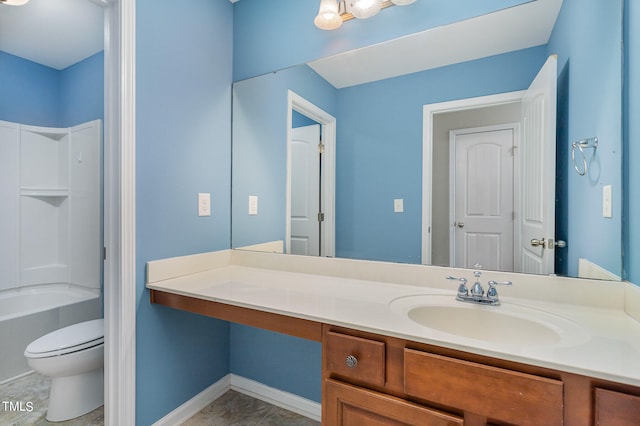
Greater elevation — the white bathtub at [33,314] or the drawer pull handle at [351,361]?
the drawer pull handle at [351,361]

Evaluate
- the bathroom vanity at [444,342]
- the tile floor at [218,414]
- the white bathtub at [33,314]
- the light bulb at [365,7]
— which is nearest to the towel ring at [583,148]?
the bathroom vanity at [444,342]

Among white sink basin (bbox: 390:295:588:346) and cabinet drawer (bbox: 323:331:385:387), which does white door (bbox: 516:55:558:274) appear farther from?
cabinet drawer (bbox: 323:331:385:387)

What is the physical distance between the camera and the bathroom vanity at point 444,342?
0.70 meters

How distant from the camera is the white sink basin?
0.97m

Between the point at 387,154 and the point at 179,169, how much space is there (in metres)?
1.06

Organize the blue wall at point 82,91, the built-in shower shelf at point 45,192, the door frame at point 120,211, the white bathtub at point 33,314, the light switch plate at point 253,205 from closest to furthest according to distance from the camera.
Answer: the door frame at point 120,211, the light switch plate at point 253,205, the white bathtub at point 33,314, the blue wall at point 82,91, the built-in shower shelf at point 45,192

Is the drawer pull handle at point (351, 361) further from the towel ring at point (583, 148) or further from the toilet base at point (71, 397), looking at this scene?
the toilet base at point (71, 397)

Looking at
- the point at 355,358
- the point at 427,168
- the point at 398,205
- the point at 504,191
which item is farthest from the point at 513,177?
the point at 355,358

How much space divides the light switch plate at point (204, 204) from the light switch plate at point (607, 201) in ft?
5.76

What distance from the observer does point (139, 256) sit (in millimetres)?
1438

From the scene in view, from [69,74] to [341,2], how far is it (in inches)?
98.7

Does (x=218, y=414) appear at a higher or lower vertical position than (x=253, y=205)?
lower

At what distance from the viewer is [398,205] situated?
4.91ft

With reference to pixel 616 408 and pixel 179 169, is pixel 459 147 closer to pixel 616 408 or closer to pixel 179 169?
pixel 616 408
